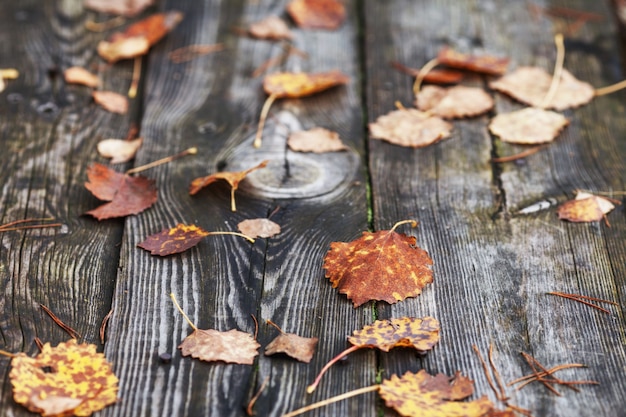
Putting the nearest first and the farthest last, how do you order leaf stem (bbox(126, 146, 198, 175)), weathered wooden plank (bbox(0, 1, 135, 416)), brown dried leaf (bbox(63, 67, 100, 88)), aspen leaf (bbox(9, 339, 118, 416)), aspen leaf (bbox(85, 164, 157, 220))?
1. aspen leaf (bbox(9, 339, 118, 416))
2. weathered wooden plank (bbox(0, 1, 135, 416))
3. aspen leaf (bbox(85, 164, 157, 220))
4. leaf stem (bbox(126, 146, 198, 175))
5. brown dried leaf (bbox(63, 67, 100, 88))

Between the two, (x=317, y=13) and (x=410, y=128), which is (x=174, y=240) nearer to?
(x=410, y=128)

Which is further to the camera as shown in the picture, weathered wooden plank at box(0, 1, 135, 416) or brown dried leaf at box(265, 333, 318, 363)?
weathered wooden plank at box(0, 1, 135, 416)

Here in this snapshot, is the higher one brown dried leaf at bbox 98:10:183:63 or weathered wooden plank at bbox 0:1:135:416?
brown dried leaf at bbox 98:10:183:63

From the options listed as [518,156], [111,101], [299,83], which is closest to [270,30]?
[299,83]

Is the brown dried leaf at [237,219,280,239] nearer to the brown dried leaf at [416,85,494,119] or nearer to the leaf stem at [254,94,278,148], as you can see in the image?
the leaf stem at [254,94,278,148]

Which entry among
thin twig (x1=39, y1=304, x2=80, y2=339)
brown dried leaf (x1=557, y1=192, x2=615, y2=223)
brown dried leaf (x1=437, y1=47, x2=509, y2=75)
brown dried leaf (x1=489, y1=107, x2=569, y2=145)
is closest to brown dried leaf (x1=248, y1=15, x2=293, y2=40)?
brown dried leaf (x1=437, y1=47, x2=509, y2=75)

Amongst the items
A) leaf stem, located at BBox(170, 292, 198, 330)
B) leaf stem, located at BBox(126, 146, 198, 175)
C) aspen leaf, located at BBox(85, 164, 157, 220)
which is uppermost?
aspen leaf, located at BBox(85, 164, 157, 220)
